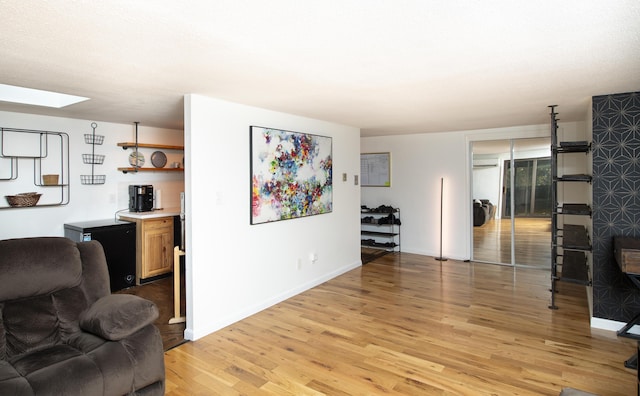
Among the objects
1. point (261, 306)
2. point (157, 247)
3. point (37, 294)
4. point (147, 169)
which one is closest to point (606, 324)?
point (261, 306)

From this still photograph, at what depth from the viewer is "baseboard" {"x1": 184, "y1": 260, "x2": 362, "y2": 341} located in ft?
11.1

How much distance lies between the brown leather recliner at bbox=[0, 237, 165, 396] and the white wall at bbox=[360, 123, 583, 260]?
16.8ft

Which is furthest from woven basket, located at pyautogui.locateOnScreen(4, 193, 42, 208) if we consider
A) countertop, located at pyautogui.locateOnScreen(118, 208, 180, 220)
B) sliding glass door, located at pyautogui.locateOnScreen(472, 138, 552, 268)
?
sliding glass door, located at pyautogui.locateOnScreen(472, 138, 552, 268)

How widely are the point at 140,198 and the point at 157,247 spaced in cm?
73

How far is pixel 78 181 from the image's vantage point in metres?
4.85

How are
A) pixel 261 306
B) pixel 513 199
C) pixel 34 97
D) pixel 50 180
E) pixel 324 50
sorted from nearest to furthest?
1. pixel 324 50
2. pixel 34 97
3. pixel 261 306
4. pixel 50 180
5. pixel 513 199

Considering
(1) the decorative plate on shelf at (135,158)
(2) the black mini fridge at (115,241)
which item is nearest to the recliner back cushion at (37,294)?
(2) the black mini fridge at (115,241)

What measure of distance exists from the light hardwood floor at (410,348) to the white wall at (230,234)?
21 centimetres

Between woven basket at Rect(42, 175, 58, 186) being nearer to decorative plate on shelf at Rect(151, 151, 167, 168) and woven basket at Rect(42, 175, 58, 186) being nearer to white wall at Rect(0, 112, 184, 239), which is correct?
white wall at Rect(0, 112, 184, 239)

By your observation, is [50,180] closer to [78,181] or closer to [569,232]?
[78,181]

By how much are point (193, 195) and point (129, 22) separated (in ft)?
5.78

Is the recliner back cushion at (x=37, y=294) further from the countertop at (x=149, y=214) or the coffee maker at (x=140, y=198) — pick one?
the coffee maker at (x=140, y=198)

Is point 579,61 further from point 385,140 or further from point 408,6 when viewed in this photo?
point 385,140

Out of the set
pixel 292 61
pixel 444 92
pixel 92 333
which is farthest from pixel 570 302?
pixel 92 333
